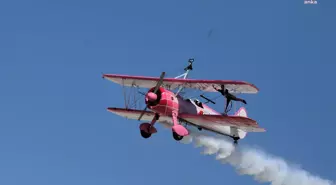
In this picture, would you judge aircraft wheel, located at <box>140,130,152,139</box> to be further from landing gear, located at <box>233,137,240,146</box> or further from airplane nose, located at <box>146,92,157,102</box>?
landing gear, located at <box>233,137,240,146</box>

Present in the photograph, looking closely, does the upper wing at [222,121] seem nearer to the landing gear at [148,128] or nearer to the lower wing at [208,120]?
the lower wing at [208,120]

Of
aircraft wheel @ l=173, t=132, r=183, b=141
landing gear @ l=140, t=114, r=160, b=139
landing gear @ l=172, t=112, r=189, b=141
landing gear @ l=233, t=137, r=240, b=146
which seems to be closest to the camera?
landing gear @ l=172, t=112, r=189, b=141

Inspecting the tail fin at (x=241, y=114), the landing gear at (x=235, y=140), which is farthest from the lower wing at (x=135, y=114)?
the tail fin at (x=241, y=114)

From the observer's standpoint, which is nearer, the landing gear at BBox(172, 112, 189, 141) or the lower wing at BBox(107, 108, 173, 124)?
the landing gear at BBox(172, 112, 189, 141)

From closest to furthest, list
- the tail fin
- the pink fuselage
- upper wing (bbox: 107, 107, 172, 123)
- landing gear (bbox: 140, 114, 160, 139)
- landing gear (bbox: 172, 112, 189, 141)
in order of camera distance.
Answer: landing gear (bbox: 172, 112, 189, 141)
the pink fuselage
landing gear (bbox: 140, 114, 160, 139)
upper wing (bbox: 107, 107, 172, 123)
the tail fin

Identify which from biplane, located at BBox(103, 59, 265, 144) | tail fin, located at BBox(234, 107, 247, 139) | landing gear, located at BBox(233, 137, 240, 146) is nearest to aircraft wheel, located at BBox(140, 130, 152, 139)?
biplane, located at BBox(103, 59, 265, 144)

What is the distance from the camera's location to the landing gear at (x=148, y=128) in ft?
231

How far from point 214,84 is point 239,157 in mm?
6621

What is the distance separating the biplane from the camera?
6931cm

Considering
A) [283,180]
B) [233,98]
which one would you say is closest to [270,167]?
[283,180]

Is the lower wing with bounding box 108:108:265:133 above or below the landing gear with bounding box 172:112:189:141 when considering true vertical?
above

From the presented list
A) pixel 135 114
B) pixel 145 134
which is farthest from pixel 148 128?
pixel 135 114

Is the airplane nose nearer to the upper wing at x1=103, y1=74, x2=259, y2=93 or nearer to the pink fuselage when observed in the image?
the pink fuselage

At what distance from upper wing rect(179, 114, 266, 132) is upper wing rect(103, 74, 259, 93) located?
1960mm
